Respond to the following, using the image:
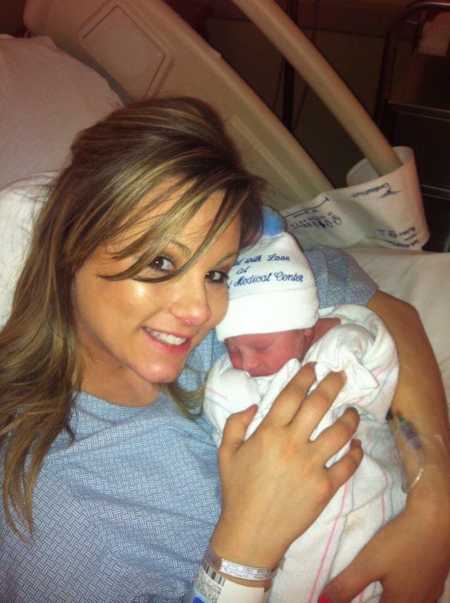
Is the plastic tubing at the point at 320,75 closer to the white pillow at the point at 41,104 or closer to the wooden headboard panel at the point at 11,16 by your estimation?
the white pillow at the point at 41,104

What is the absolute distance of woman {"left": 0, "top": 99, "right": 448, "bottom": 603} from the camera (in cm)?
106

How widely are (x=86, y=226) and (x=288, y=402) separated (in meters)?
0.59

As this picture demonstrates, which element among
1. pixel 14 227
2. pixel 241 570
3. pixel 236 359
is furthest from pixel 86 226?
pixel 241 570

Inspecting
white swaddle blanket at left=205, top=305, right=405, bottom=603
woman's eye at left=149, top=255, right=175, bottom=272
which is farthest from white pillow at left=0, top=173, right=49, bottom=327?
white swaddle blanket at left=205, top=305, right=405, bottom=603

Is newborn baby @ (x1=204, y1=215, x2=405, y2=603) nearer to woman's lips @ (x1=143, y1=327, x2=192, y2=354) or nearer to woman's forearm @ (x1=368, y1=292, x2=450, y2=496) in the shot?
woman's forearm @ (x1=368, y1=292, x2=450, y2=496)

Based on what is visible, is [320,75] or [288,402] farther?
[320,75]

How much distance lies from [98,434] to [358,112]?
122 centimetres

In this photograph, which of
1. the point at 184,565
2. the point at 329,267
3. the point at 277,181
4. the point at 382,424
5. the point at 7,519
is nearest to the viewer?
the point at 7,519

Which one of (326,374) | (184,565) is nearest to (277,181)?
(326,374)

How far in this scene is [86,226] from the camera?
1.08 metres

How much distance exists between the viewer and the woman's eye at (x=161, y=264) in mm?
1055

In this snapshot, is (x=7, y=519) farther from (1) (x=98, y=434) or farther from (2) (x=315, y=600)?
(2) (x=315, y=600)

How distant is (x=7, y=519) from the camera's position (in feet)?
3.56

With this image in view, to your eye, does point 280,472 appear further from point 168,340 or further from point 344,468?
point 168,340
